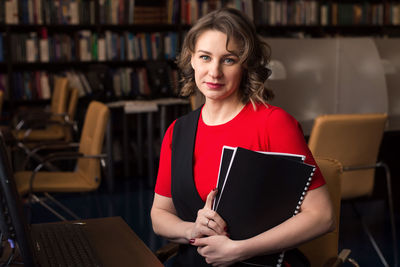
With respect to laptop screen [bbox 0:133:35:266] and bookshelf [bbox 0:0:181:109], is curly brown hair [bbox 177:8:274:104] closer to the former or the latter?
laptop screen [bbox 0:133:35:266]

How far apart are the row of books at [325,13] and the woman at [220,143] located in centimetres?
450

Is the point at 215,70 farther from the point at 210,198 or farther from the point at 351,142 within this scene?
the point at 351,142

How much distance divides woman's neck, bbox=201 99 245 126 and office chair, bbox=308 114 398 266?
0.99m

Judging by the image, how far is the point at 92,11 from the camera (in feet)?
17.4

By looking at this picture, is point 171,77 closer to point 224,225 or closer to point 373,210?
point 373,210

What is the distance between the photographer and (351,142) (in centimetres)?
261

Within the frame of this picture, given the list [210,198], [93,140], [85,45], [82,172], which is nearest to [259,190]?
[210,198]

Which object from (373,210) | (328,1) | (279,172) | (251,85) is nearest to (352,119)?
(251,85)

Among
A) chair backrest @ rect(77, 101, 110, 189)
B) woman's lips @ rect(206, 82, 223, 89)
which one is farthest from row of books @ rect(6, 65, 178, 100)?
woman's lips @ rect(206, 82, 223, 89)

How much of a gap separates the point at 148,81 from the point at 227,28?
164 inches

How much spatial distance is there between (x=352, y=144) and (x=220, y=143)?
138cm

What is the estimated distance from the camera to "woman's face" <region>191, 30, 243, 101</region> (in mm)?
1394

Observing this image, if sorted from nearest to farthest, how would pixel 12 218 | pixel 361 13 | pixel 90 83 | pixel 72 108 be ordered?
pixel 12 218 → pixel 72 108 → pixel 90 83 → pixel 361 13

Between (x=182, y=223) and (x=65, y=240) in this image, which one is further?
(x=182, y=223)
